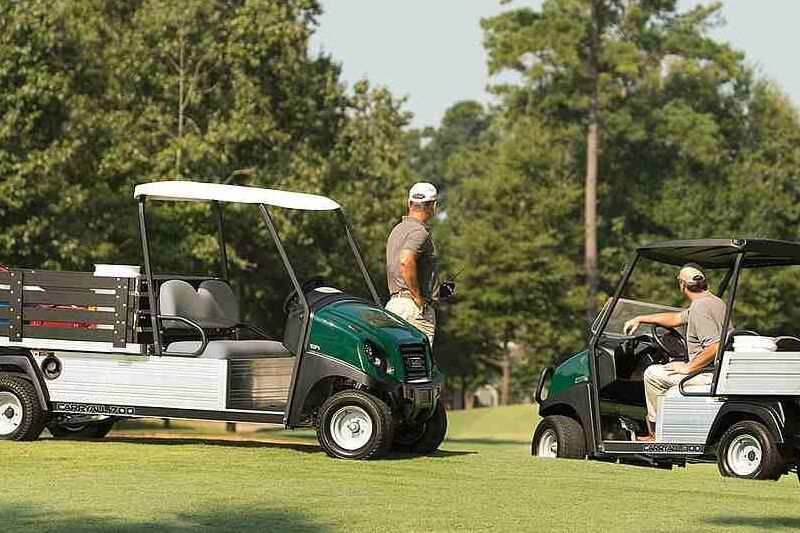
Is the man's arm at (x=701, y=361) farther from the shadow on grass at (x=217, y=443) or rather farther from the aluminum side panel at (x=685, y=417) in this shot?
the shadow on grass at (x=217, y=443)

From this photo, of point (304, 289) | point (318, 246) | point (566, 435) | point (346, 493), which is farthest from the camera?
point (318, 246)

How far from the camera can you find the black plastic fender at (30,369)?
45.8 ft

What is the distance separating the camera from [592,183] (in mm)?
60500

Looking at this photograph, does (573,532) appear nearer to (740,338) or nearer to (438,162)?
(740,338)

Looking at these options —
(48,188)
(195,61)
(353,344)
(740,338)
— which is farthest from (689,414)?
(195,61)

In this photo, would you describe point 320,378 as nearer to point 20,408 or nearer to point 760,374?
point 20,408

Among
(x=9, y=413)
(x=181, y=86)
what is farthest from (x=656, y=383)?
(x=181, y=86)

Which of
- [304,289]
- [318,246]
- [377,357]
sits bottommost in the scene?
[377,357]

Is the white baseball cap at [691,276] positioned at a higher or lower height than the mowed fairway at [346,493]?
higher

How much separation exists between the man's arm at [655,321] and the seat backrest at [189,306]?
10.8 feet

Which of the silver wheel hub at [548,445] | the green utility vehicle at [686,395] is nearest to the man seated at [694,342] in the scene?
the green utility vehicle at [686,395]

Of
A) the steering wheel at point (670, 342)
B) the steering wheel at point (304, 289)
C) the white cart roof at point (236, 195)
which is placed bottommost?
the steering wheel at point (670, 342)

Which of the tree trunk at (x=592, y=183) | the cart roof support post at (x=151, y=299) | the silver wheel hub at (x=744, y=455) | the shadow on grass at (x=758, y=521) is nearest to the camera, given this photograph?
the shadow on grass at (x=758, y=521)

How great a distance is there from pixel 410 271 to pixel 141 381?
227cm
